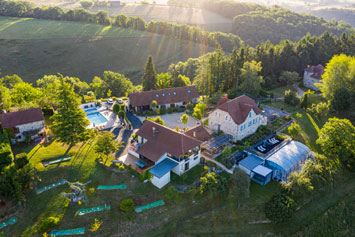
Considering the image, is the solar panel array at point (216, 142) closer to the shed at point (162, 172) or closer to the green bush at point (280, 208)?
the shed at point (162, 172)

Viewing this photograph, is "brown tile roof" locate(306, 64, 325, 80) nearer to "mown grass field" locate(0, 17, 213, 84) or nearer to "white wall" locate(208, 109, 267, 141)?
"white wall" locate(208, 109, 267, 141)

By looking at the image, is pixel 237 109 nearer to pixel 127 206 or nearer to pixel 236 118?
pixel 236 118

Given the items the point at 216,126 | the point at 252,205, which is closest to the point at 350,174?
the point at 252,205

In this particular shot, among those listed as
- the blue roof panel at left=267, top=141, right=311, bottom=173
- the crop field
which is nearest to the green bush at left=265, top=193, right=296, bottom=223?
the blue roof panel at left=267, top=141, right=311, bottom=173

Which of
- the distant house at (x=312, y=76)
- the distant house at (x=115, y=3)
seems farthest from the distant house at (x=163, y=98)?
the distant house at (x=115, y=3)

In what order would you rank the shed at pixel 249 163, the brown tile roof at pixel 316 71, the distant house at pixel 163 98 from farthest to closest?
1. the brown tile roof at pixel 316 71
2. the distant house at pixel 163 98
3. the shed at pixel 249 163

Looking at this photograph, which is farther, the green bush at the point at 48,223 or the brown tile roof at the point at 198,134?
the brown tile roof at the point at 198,134
